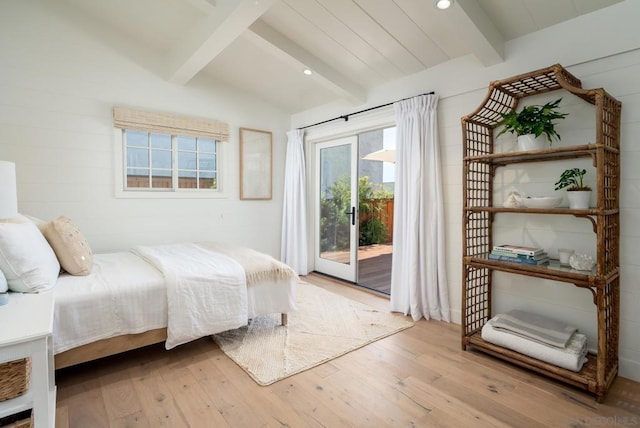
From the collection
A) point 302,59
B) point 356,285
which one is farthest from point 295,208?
point 302,59

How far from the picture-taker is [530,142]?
2.30 meters

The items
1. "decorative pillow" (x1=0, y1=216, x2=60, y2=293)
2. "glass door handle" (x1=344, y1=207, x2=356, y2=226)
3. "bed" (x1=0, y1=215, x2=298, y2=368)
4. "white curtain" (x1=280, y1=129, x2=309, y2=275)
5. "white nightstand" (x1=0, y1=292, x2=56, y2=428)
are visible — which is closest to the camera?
"white nightstand" (x1=0, y1=292, x2=56, y2=428)

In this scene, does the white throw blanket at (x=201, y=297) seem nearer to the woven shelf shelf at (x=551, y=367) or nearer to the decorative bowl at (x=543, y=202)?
the woven shelf shelf at (x=551, y=367)

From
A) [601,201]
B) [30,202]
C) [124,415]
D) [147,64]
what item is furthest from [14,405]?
[147,64]

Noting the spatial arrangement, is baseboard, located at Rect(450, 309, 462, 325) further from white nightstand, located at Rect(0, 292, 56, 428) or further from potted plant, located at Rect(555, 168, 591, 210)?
white nightstand, located at Rect(0, 292, 56, 428)

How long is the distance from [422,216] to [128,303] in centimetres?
248

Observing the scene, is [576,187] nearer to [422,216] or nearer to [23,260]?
[422,216]

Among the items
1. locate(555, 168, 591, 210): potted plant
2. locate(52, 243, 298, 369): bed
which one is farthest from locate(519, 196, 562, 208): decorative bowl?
locate(52, 243, 298, 369): bed

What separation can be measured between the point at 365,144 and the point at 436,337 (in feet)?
12.4

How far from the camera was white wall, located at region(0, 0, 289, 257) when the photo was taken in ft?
10.1

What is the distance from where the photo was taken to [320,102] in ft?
14.6

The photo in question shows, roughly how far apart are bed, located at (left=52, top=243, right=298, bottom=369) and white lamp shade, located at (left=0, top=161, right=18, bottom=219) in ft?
2.18

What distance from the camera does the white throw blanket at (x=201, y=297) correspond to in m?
2.33

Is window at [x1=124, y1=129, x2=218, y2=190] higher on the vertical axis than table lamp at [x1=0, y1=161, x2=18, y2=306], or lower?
higher
